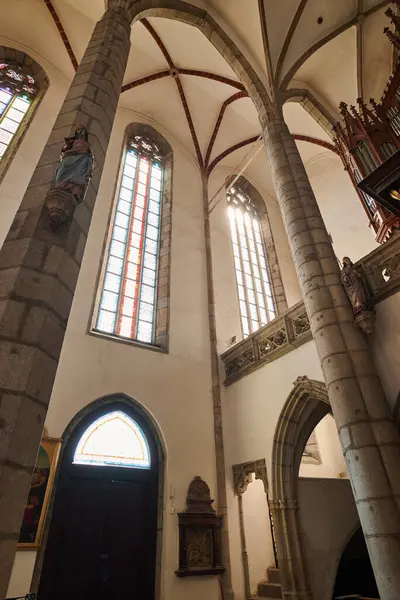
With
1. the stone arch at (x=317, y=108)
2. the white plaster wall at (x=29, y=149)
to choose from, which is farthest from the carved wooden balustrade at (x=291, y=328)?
the stone arch at (x=317, y=108)

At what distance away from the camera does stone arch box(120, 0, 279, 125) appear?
768 centimetres

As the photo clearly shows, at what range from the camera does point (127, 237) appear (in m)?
9.04

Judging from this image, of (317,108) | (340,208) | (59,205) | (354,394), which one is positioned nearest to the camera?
(59,205)

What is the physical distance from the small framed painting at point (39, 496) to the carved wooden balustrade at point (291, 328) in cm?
380

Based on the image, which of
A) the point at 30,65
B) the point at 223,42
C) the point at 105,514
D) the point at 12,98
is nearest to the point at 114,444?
the point at 105,514

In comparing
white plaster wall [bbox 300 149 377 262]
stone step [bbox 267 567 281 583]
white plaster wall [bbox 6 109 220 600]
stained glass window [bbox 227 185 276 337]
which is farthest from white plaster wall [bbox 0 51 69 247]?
white plaster wall [bbox 300 149 377 262]

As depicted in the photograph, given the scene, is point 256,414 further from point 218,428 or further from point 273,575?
point 273,575

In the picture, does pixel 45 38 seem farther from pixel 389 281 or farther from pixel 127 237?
pixel 389 281

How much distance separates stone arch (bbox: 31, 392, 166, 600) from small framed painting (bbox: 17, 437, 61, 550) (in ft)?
0.47

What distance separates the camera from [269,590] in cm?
637

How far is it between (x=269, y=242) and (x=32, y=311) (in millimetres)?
10542

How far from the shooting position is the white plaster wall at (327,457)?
28.0ft

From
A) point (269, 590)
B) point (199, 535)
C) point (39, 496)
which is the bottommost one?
point (269, 590)

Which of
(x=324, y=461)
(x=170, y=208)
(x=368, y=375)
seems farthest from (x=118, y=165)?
(x=324, y=461)
